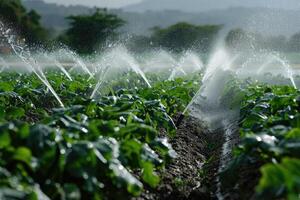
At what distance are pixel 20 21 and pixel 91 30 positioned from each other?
337 inches

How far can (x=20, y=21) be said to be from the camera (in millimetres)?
43844

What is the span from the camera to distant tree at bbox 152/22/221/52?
170 ft

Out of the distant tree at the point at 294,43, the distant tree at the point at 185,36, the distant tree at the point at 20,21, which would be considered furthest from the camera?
the distant tree at the point at 185,36

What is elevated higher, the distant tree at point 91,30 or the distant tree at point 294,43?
the distant tree at point 91,30

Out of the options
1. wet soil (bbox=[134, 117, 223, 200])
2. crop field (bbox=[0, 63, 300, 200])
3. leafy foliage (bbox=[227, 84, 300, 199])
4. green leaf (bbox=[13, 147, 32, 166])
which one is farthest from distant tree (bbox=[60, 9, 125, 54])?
green leaf (bbox=[13, 147, 32, 166])

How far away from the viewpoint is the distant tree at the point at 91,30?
45619 millimetres

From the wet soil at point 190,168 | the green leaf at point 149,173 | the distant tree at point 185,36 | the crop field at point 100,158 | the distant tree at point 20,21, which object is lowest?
the distant tree at point 185,36

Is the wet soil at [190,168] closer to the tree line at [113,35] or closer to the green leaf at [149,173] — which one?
the green leaf at [149,173]

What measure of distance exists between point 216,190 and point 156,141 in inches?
40.6

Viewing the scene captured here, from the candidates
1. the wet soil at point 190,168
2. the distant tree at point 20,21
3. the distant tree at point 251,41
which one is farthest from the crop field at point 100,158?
the distant tree at point 251,41

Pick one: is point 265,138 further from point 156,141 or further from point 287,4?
point 287,4

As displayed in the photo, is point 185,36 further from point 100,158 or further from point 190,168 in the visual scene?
point 100,158

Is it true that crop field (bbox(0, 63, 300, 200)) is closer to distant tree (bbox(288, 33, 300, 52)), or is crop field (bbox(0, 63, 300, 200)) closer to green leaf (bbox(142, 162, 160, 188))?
green leaf (bbox(142, 162, 160, 188))


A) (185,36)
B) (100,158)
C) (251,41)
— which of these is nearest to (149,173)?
(100,158)
